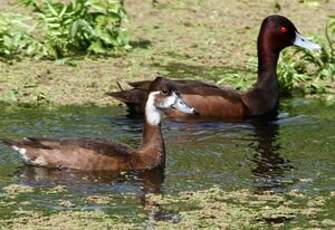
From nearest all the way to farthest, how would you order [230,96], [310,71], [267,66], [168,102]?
[168,102], [230,96], [267,66], [310,71]

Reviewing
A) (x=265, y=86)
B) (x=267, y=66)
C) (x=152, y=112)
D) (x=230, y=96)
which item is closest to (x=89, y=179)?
(x=152, y=112)

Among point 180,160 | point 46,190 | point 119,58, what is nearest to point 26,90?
point 119,58

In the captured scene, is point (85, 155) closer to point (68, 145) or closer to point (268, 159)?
point (68, 145)

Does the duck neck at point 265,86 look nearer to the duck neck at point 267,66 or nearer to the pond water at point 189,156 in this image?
the duck neck at point 267,66

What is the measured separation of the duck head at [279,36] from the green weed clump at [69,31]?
172 centimetres

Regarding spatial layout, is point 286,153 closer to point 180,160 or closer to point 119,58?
point 180,160

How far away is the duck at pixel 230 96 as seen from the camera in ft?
42.5

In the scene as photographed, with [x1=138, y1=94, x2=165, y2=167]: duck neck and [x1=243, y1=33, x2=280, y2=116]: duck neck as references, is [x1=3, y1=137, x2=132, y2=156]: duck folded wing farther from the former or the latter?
[x1=243, y1=33, x2=280, y2=116]: duck neck

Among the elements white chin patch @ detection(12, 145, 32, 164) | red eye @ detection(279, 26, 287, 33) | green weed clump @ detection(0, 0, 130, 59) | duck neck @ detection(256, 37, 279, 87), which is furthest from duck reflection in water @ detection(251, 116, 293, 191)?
green weed clump @ detection(0, 0, 130, 59)

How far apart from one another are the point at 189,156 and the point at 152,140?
44 centimetres

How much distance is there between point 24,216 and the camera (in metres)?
9.23

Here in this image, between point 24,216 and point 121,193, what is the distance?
3.06 feet

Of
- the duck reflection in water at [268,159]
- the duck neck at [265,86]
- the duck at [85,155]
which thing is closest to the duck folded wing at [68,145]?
the duck at [85,155]

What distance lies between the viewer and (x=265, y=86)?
13.5 metres
